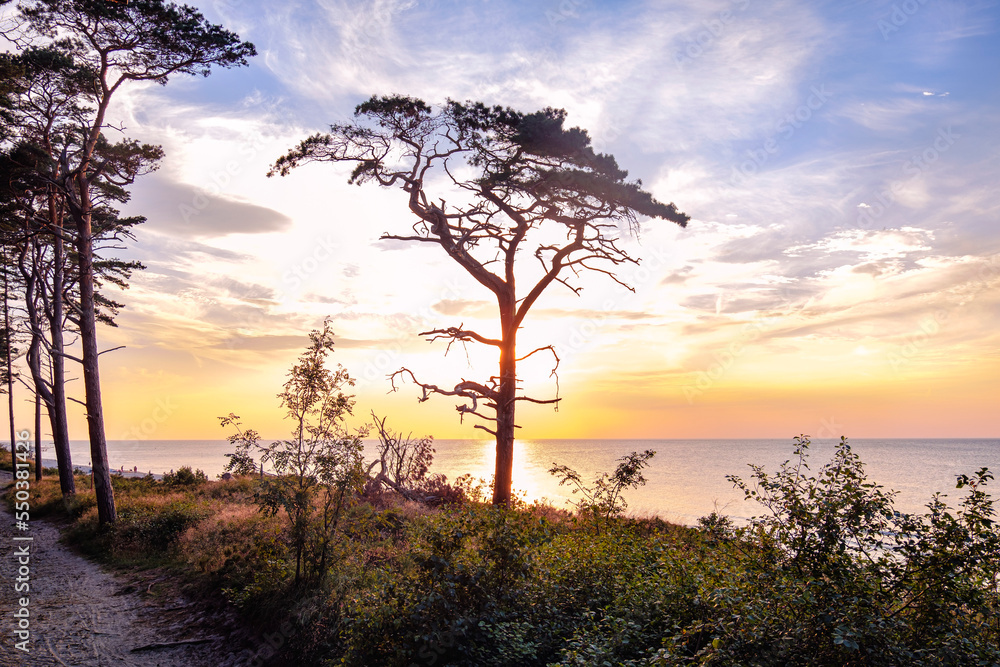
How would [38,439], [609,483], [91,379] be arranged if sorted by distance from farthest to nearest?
[38,439] → [91,379] → [609,483]

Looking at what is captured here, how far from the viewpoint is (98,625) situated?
8484 millimetres

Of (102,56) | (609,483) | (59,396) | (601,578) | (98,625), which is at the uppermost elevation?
(102,56)

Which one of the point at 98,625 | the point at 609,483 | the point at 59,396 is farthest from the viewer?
the point at 59,396

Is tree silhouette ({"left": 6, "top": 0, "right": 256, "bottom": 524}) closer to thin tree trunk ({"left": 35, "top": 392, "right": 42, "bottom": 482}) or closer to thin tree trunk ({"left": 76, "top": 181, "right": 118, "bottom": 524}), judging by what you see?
thin tree trunk ({"left": 76, "top": 181, "right": 118, "bottom": 524})

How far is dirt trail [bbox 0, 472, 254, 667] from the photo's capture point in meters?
7.37

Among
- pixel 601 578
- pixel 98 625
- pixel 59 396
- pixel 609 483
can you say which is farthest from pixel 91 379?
pixel 601 578

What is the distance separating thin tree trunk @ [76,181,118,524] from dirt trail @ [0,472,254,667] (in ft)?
8.95

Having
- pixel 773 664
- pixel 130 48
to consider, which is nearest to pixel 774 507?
pixel 773 664

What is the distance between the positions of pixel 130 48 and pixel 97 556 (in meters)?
12.4

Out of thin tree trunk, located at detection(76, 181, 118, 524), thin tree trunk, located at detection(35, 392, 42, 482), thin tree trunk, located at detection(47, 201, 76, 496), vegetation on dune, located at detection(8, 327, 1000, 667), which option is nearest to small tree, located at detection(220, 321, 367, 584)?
vegetation on dune, located at detection(8, 327, 1000, 667)

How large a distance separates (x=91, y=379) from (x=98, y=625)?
A: 8.50 meters

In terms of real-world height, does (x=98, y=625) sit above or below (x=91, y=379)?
below

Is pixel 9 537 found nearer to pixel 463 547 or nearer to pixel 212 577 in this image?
pixel 212 577

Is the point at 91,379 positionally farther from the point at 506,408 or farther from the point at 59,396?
the point at 506,408
